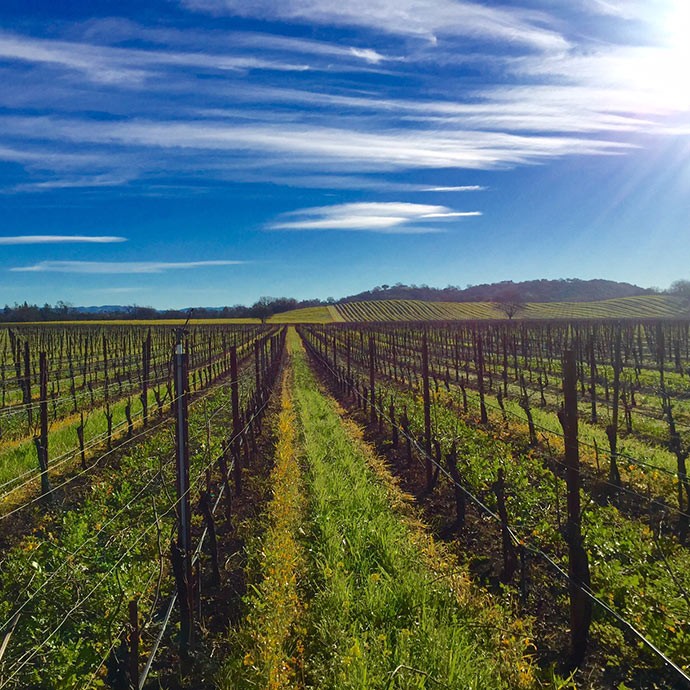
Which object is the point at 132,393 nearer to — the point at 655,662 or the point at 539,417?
the point at 539,417

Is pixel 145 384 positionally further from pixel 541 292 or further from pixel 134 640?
pixel 541 292

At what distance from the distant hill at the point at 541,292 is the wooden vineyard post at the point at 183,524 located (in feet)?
508

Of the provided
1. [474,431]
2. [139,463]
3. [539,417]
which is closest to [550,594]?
[474,431]

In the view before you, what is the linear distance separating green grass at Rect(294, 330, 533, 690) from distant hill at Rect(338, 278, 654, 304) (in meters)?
153

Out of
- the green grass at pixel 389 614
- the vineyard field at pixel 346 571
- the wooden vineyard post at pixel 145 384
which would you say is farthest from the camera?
the wooden vineyard post at pixel 145 384

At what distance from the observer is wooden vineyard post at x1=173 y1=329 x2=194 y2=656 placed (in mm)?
4480

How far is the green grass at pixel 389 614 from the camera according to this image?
3.95 metres

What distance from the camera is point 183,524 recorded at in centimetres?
470

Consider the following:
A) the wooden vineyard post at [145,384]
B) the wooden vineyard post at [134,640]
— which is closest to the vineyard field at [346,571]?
the wooden vineyard post at [134,640]

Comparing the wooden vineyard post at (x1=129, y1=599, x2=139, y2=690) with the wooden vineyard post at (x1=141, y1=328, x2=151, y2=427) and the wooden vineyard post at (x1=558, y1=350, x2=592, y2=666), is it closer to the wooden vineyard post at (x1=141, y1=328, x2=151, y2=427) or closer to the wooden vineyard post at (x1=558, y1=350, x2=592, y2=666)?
the wooden vineyard post at (x1=558, y1=350, x2=592, y2=666)

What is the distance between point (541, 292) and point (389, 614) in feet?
594

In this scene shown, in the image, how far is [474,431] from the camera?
1153 centimetres

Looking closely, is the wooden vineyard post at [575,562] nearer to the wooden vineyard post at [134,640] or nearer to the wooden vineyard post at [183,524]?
the wooden vineyard post at [183,524]

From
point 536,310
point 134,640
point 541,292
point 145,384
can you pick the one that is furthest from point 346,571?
point 541,292
